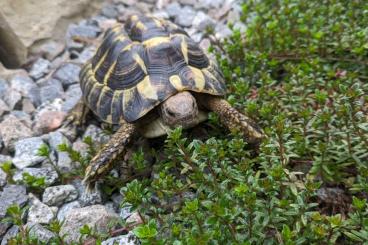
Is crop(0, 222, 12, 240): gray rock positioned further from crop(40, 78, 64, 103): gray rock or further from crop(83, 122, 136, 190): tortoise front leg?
crop(40, 78, 64, 103): gray rock

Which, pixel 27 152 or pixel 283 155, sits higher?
pixel 27 152

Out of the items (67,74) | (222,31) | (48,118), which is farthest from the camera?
(222,31)

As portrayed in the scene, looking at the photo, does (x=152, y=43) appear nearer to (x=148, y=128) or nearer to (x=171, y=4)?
(x=148, y=128)

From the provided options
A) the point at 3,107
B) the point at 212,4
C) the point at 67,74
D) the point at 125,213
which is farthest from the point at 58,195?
the point at 212,4

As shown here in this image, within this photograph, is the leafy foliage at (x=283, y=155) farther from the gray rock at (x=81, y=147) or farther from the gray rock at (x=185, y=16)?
the gray rock at (x=185, y=16)

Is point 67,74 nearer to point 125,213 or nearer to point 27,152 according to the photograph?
point 27,152
